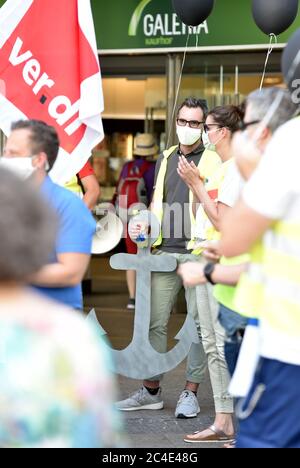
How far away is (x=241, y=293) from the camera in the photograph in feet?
10.7

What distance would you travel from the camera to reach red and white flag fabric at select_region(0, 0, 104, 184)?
596 centimetres

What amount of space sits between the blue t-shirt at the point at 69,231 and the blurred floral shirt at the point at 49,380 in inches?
64.8

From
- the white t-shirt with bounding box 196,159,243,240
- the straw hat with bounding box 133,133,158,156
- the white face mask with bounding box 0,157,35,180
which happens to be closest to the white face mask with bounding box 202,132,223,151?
the white t-shirt with bounding box 196,159,243,240

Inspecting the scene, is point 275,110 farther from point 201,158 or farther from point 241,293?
point 201,158

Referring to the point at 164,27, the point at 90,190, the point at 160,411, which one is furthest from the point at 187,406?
the point at 164,27

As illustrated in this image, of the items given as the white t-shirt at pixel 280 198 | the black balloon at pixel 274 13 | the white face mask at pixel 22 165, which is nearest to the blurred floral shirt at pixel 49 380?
the white t-shirt at pixel 280 198

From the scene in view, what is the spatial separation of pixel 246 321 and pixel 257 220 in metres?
0.90

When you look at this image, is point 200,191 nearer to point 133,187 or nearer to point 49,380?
point 49,380

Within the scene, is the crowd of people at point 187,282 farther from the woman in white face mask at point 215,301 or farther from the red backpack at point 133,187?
the red backpack at point 133,187

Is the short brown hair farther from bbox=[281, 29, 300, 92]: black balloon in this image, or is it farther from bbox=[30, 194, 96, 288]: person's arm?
bbox=[281, 29, 300, 92]: black balloon

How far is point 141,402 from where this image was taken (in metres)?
6.15

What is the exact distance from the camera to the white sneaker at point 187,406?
591 cm

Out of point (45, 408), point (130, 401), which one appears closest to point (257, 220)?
point (45, 408)

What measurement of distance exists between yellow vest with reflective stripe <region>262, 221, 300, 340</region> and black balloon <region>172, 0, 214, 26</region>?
12.6 feet
